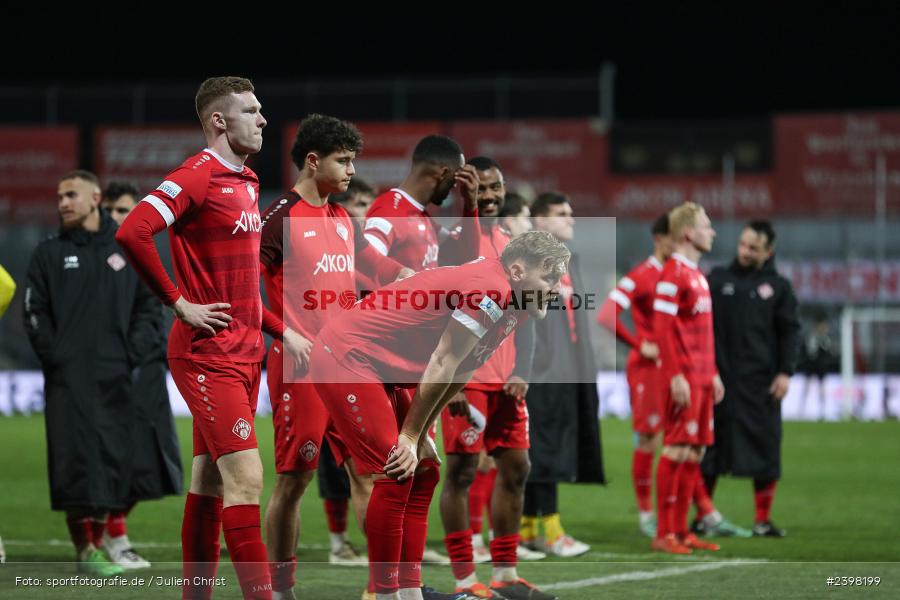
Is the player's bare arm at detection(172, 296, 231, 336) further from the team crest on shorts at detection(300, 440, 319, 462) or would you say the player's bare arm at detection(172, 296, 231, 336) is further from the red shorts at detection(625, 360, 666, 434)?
the red shorts at detection(625, 360, 666, 434)

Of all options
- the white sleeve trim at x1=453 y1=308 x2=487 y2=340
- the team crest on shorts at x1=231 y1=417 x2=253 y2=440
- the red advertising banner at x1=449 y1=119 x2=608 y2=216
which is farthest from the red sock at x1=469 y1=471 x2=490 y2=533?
the red advertising banner at x1=449 y1=119 x2=608 y2=216

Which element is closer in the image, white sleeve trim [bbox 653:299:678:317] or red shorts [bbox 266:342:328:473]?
red shorts [bbox 266:342:328:473]

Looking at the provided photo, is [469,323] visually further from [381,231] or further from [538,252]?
[381,231]

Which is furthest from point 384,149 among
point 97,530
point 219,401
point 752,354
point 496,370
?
point 219,401

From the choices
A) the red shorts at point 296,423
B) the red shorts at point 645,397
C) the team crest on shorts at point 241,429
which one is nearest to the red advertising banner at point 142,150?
the red shorts at point 645,397

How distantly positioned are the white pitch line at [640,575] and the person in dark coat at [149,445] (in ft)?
8.90

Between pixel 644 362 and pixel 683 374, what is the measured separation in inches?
69.8

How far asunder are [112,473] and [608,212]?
80.4ft

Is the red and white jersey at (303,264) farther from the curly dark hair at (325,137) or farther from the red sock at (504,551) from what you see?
the red sock at (504,551)

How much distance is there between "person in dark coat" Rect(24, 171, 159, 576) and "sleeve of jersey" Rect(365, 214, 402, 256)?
6.88 ft

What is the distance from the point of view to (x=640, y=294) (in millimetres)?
11172

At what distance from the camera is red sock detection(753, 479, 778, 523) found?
10258 mm

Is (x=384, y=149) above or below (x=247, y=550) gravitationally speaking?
above

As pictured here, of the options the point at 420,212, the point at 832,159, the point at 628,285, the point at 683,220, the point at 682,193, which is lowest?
the point at 628,285
